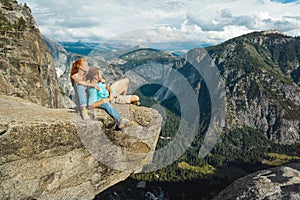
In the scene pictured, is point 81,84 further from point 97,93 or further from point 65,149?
point 65,149

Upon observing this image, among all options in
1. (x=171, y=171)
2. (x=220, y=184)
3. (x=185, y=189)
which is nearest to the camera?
(x=185, y=189)

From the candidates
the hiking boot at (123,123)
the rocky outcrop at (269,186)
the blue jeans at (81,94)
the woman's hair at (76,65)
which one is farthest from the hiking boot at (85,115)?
the rocky outcrop at (269,186)

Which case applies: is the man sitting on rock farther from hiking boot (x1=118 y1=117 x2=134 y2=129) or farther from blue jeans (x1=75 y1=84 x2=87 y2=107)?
blue jeans (x1=75 y1=84 x2=87 y2=107)

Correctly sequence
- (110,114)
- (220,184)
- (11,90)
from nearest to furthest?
(110,114) → (11,90) → (220,184)

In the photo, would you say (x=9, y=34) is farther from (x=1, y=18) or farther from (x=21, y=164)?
(x=21, y=164)

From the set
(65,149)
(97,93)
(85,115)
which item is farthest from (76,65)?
(65,149)

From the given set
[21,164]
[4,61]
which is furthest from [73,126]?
[4,61]
